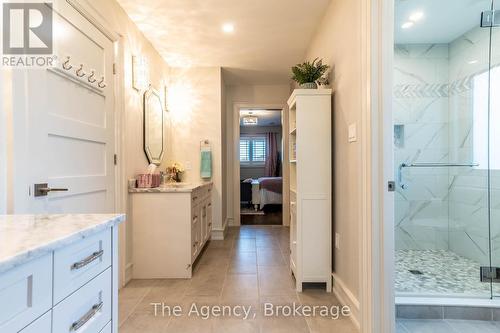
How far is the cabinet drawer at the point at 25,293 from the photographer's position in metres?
0.54

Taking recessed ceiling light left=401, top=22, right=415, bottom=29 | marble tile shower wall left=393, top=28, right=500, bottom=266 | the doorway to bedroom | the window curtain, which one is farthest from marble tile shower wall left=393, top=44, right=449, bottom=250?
the window curtain

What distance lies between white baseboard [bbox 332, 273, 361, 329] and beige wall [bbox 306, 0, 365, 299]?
4 cm

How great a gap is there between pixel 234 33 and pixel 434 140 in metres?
2.67

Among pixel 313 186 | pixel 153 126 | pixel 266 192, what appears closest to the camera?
pixel 313 186

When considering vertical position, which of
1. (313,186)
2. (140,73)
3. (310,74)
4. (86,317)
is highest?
(140,73)

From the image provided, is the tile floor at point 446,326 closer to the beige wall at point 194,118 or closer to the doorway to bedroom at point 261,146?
the beige wall at point 194,118

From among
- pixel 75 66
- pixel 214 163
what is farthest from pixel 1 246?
pixel 214 163

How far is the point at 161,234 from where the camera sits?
104 inches

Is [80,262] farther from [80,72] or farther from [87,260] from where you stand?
[80,72]

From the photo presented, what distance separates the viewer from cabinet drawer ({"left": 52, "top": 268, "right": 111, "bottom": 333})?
28.1 inches

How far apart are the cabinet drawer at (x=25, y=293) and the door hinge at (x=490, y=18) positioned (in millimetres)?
3827

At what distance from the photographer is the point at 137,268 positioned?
8.68 feet

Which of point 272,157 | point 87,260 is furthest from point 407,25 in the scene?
point 272,157

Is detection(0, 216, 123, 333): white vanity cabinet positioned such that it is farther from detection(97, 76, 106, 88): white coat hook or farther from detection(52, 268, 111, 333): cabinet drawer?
detection(97, 76, 106, 88): white coat hook
